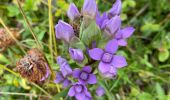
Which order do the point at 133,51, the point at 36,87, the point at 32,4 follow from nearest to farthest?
the point at 36,87 < the point at 32,4 < the point at 133,51

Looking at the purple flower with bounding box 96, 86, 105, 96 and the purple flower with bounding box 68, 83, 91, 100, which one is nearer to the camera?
the purple flower with bounding box 68, 83, 91, 100

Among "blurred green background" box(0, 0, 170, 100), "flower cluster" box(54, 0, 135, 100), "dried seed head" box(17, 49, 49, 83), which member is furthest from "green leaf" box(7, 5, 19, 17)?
"flower cluster" box(54, 0, 135, 100)

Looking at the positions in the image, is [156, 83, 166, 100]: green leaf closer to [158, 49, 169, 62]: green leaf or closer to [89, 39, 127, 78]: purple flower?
[158, 49, 169, 62]: green leaf

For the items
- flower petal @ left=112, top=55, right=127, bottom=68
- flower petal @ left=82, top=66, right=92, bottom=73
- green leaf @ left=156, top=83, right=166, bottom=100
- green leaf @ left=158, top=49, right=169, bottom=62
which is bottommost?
green leaf @ left=156, top=83, right=166, bottom=100

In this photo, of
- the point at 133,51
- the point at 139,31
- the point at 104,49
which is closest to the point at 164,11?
the point at 139,31

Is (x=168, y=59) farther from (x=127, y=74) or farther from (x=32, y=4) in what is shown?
(x=32, y=4)

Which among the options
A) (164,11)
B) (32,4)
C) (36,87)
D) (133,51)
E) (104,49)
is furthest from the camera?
(164,11)

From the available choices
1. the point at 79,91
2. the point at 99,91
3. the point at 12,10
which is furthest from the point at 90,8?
the point at 12,10

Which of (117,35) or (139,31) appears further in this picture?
(139,31)
